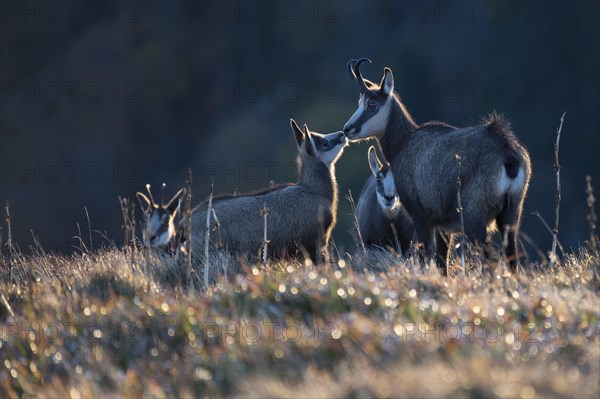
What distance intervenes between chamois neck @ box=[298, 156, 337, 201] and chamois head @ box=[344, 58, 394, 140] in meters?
0.74

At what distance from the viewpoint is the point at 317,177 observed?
12523 millimetres

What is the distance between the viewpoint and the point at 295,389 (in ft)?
19.0

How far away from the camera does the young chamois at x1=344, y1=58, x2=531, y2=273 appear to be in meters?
10.2

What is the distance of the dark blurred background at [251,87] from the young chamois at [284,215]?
29487 mm

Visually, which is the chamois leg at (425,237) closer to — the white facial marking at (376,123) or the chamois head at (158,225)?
the white facial marking at (376,123)

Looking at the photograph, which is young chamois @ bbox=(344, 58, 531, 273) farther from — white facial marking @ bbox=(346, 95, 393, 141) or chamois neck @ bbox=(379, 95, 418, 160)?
white facial marking @ bbox=(346, 95, 393, 141)

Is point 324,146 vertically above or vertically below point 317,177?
above

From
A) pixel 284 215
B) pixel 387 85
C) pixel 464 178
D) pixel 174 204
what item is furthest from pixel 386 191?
pixel 174 204

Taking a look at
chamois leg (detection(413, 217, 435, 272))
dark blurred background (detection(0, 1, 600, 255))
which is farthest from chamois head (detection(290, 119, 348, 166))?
dark blurred background (detection(0, 1, 600, 255))

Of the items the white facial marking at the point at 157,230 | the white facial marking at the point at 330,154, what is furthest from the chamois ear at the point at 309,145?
the white facial marking at the point at 157,230

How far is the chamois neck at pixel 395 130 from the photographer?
38.7 ft

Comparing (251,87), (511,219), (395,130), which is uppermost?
(395,130)

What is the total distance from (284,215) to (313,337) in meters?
5.10

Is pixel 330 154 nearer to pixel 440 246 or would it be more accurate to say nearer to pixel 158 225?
pixel 440 246
